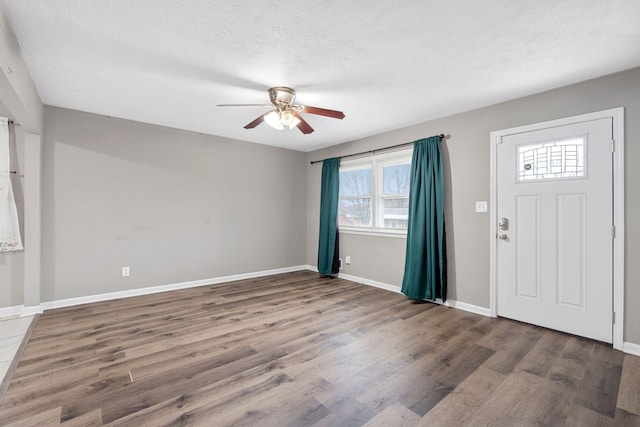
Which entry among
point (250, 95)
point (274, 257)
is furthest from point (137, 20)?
point (274, 257)

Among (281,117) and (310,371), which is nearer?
(310,371)

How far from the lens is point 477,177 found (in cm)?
349

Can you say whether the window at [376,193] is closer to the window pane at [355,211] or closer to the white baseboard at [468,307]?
the window pane at [355,211]

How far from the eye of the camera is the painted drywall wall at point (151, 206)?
141 inches

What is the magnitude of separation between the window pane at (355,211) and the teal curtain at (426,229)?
3.18 ft

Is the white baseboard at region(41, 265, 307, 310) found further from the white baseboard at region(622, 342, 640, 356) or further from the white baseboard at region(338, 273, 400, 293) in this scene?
the white baseboard at region(622, 342, 640, 356)

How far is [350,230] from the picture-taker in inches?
200

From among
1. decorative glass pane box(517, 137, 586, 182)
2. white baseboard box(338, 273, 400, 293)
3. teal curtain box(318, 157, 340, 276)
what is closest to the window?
teal curtain box(318, 157, 340, 276)

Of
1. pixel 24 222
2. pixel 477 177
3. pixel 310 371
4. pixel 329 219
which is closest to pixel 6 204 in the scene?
pixel 24 222

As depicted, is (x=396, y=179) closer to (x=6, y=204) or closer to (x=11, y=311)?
(x=6, y=204)

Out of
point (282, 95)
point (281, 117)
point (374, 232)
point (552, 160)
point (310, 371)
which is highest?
point (282, 95)

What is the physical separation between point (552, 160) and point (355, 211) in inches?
111

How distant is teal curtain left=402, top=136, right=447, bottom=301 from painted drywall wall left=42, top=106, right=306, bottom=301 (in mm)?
2547

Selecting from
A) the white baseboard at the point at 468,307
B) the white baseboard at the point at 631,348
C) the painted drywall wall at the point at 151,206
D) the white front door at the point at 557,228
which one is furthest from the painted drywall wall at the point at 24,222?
the white baseboard at the point at 631,348
